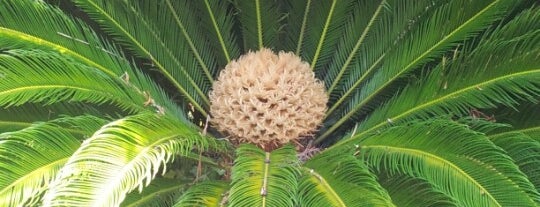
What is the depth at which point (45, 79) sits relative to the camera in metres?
1.85

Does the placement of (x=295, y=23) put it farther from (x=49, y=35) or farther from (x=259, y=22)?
(x=49, y=35)

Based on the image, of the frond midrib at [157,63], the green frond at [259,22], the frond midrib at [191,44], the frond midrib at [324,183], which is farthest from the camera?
the green frond at [259,22]

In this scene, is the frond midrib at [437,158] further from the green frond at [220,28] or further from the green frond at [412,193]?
the green frond at [220,28]

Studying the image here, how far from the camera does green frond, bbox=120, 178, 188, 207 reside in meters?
1.98

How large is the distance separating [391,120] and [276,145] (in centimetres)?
42

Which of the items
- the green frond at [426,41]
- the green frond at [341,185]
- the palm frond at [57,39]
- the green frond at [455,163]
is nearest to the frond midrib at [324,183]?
the green frond at [341,185]

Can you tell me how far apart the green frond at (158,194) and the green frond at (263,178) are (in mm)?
270

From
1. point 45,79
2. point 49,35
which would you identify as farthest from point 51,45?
point 45,79

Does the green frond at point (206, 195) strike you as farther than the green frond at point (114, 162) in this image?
Yes

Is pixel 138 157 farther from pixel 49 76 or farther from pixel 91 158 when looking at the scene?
pixel 49 76

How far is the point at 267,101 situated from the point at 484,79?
0.75m

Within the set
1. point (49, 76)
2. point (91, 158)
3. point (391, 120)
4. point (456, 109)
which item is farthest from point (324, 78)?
point (91, 158)

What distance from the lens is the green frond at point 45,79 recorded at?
70.9 inches

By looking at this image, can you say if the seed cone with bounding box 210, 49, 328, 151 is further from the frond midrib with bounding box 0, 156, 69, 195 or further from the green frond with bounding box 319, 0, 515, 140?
the frond midrib with bounding box 0, 156, 69, 195
